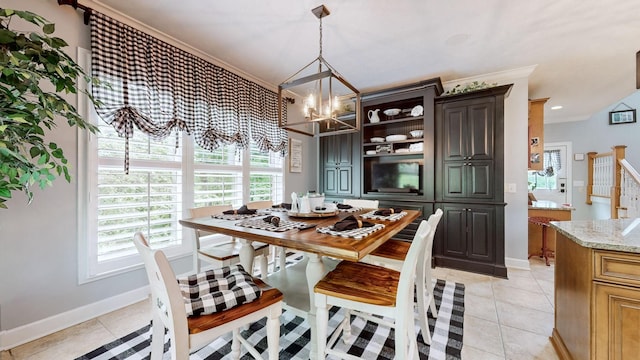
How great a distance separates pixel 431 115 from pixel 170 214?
335 cm

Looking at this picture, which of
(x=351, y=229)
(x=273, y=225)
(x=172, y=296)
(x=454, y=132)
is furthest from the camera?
(x=454, y=132)

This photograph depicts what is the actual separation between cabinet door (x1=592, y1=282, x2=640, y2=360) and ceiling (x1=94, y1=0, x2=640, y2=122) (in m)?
2.12

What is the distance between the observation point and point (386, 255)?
1898mm

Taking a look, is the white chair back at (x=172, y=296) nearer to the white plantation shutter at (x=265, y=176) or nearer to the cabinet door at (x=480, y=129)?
the white plantation shutter at (x=265, y=176)

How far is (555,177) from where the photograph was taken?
18.8 ft

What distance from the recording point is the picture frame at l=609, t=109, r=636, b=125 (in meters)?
5.16

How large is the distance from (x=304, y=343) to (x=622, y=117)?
7.74 meters

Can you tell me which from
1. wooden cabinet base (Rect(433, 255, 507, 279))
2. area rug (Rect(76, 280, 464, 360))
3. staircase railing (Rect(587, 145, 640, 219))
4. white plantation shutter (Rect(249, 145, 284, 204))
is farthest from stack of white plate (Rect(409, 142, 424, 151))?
staircase railing (Rect(587, 145, 640, 219))

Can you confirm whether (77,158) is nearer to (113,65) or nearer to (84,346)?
(113,65)

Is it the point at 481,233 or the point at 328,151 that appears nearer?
the point at 481,233

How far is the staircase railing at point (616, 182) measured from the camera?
11.9 ft

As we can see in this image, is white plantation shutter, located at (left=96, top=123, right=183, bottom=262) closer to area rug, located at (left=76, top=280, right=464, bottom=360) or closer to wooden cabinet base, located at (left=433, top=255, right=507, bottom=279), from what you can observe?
→ area rug, located at (left=76, top=280, right=464, bottom=360)

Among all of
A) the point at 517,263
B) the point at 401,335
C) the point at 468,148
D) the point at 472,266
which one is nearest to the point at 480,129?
the point at 468,148

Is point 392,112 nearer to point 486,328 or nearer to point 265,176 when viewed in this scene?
point 265,176
